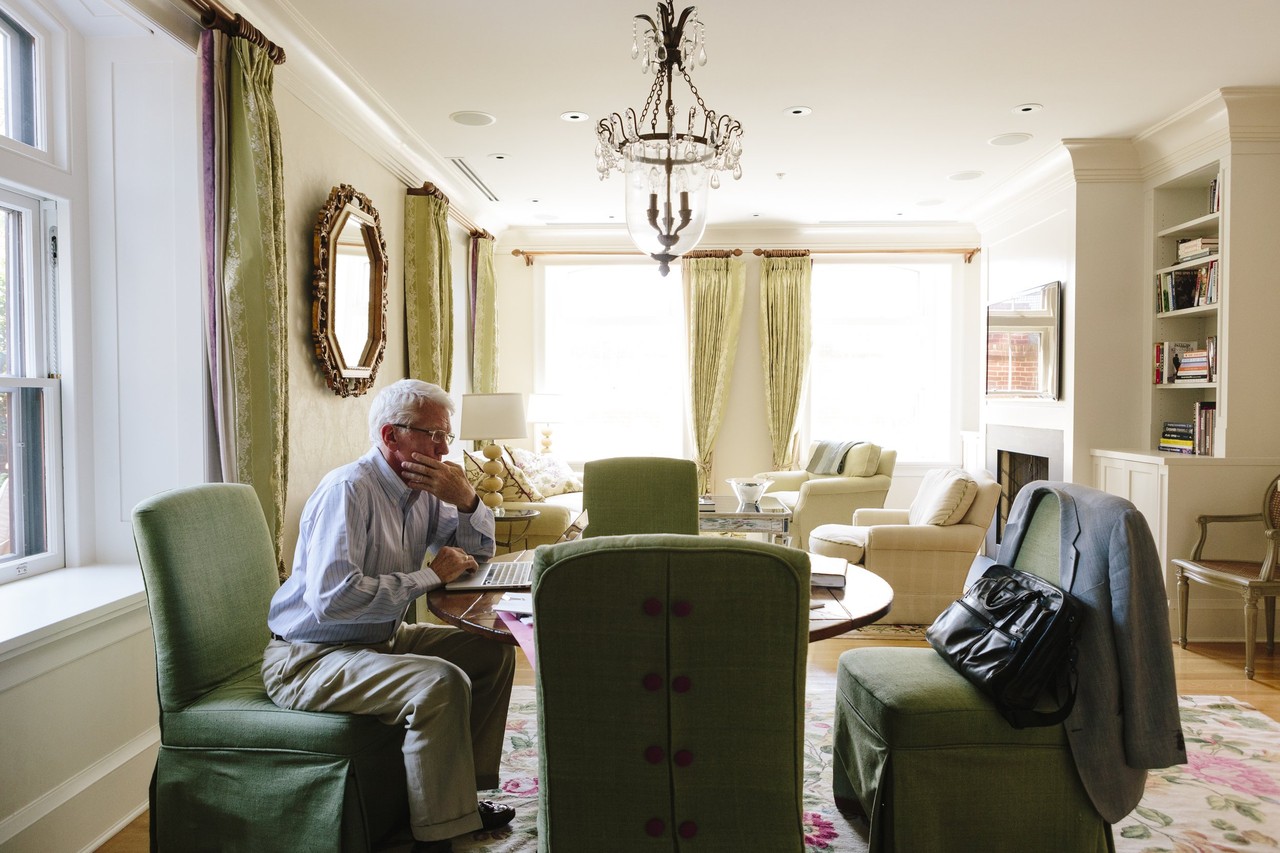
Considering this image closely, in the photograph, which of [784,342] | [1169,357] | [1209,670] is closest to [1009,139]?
[1169,357]

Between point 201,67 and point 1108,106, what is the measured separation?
422 cm

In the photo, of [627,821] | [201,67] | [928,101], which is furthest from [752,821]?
[928,101]

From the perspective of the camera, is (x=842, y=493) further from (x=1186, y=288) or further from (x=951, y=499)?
(x=1186, y=288)

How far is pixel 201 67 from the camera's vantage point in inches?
110

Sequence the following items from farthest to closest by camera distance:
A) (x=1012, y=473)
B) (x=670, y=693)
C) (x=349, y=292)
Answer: (x=1012, y=473) → (x=349, y=292) → (x=670, y=693)

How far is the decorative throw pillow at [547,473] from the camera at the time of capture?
6.36m

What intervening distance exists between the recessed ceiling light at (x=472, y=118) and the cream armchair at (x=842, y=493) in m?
3.22

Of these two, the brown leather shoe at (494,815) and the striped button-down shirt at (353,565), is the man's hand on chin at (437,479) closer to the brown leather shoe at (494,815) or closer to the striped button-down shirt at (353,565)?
the striped button-down shirt at (353,565)

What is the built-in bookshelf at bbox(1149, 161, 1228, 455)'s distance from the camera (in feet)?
15.2

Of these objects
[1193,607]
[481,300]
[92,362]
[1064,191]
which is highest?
[1064,191]

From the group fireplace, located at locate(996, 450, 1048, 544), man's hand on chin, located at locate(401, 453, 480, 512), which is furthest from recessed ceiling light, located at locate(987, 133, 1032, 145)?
man's hand on chin, located at locate(401, 453, 480, 512)

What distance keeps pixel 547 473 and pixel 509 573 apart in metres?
4.11

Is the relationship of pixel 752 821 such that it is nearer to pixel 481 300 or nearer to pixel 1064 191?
pixel 1064 191

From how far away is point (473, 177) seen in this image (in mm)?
5828
